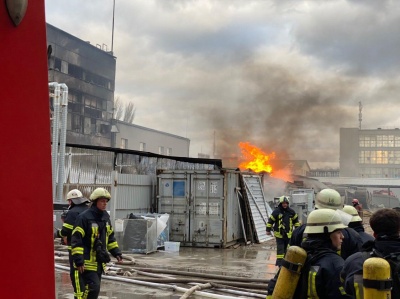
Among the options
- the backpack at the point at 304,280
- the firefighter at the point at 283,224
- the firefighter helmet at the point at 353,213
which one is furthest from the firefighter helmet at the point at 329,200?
the firefighter at the point at 283,224

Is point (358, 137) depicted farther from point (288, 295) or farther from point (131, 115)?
point (288, 295)

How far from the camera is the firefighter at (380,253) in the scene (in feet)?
7.64

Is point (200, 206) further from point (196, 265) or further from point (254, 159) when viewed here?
point (254, 159)

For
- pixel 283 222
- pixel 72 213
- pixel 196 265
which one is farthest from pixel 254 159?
pixel 72 213

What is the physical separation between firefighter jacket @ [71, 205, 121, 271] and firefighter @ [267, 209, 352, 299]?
3.39 meters

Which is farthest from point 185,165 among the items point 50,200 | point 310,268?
point 50,200

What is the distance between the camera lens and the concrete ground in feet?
27.1

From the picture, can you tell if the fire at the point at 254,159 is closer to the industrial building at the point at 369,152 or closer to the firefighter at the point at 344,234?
the firefighter at the point at 344,234

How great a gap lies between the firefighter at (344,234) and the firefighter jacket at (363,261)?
576 millimetres

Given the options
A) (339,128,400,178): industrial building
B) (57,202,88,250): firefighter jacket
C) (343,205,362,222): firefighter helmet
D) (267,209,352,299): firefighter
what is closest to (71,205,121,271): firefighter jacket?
(57,202,88,250): firefighter jacket

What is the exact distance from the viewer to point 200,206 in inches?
599

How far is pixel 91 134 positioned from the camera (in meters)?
39.4

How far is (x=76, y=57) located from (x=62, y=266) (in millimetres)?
30307

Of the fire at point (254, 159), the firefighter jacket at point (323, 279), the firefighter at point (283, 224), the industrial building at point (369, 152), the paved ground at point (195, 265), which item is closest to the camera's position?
the firefighter jacket at point (323, 279)
